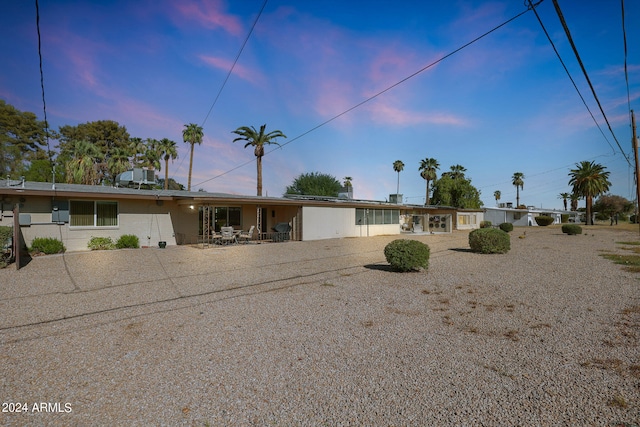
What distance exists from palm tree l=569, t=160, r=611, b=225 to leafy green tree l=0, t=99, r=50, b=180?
243ft

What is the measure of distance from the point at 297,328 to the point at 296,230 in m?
15.7

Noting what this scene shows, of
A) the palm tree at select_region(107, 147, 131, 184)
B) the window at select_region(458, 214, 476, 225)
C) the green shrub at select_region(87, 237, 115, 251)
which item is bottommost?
the green shrub at select_region(87, 237, 115, 251)

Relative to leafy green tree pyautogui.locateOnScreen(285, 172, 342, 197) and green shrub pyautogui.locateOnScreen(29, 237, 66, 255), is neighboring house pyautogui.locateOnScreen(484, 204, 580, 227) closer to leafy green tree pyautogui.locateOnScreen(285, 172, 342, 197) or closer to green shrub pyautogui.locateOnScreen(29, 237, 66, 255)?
leafy green tree pyautogui.locateOnScreen(285, 172, 342, 197)

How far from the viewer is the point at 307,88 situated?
1647 cm

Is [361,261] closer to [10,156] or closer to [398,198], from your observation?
[398,198]

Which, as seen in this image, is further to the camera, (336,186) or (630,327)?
(336,186)

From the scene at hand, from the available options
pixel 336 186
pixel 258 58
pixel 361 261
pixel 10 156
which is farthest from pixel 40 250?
Result: pixel 336 186

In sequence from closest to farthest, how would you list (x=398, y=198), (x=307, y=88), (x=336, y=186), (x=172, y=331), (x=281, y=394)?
(x=281, y=394) < (x=172, y=331) < (x=307, y=88) < (x=398, y=198) < (x=336, y=186)

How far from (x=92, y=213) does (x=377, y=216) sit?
19980 mm

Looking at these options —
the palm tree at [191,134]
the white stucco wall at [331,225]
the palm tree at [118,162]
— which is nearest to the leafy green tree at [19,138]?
the palm tree at [118,162]

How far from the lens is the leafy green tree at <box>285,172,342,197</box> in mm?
45312

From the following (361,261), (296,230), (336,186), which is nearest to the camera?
(361,261)

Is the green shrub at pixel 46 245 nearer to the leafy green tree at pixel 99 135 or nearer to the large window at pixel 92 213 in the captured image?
the large window at pixel 92 213

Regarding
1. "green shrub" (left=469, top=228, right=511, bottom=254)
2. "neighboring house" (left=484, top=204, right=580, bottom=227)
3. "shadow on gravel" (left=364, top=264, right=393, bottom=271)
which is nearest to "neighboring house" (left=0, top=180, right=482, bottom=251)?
"shadow on gravel" (left=364, top=264, right=393, bottom=271)
